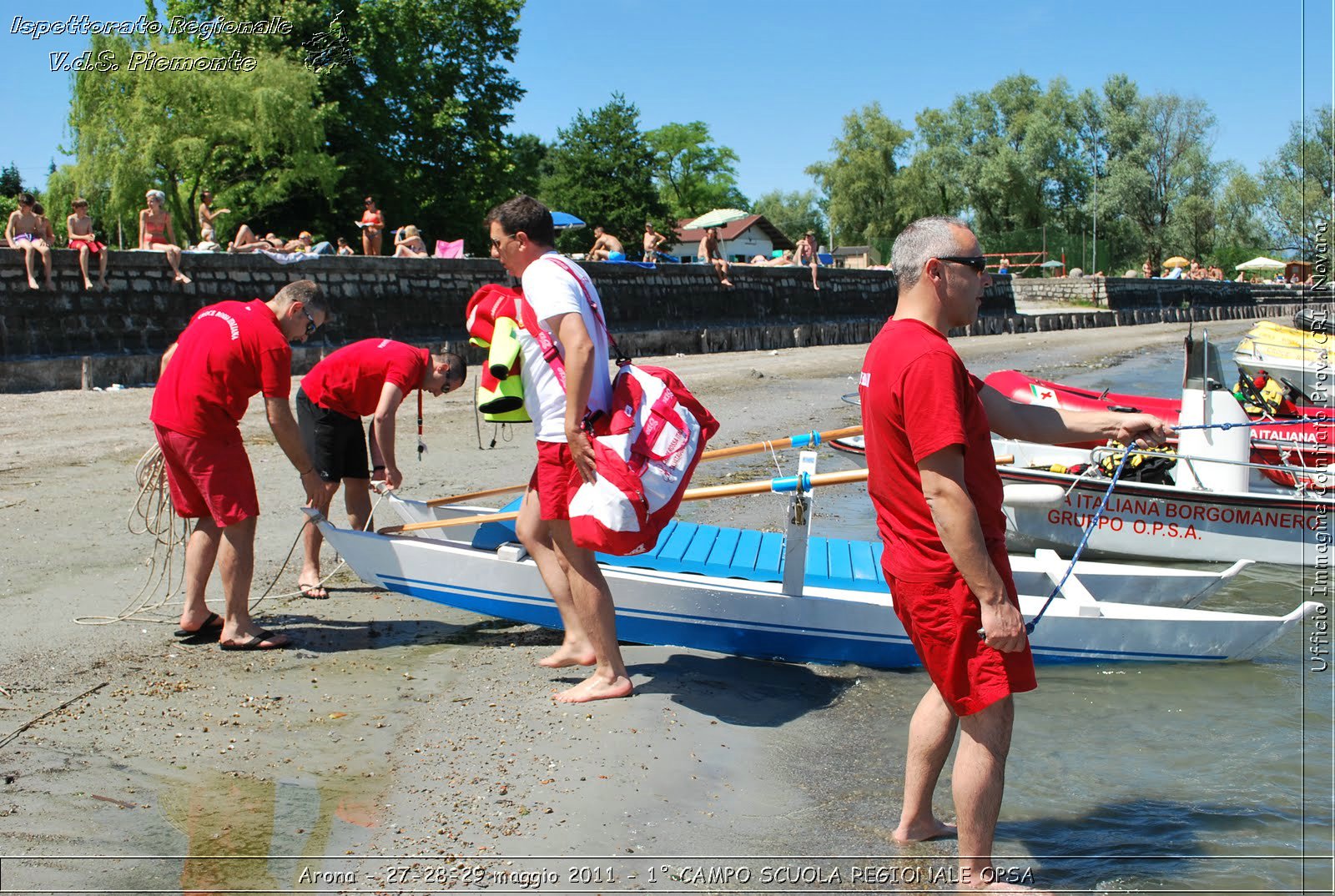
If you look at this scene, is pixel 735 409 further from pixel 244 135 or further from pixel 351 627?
pixel 244 135

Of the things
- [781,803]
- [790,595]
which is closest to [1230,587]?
[790,595]

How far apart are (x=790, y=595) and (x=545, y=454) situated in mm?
1455

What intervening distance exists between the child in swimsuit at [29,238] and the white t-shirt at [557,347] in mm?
12400

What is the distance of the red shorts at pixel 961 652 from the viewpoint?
2.84 m

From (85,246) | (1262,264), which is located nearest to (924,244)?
(85,246)

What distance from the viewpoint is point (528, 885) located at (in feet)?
10.9

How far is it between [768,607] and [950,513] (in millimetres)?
2525

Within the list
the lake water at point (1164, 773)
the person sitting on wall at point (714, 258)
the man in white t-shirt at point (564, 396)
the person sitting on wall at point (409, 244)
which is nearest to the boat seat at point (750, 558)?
the lake water at point (1164, 773)

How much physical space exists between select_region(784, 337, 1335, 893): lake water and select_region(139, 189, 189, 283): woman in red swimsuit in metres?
13.8

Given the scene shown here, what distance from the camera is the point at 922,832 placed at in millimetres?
3555

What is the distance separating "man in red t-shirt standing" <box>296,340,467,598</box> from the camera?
6109 millimetres

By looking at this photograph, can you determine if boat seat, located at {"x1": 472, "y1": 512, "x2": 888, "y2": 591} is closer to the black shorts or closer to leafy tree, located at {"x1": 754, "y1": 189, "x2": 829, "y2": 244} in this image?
the black shorts

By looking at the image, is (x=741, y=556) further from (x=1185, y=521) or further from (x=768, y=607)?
(x=1185, y=521)

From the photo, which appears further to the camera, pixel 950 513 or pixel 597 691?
pixel 597 691
